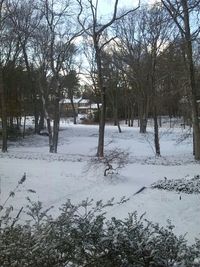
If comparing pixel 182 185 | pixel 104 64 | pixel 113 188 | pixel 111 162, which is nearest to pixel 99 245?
pixel 182 185

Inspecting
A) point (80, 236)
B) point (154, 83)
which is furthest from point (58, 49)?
point (80, 236)

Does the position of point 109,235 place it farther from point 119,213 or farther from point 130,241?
point 119,213

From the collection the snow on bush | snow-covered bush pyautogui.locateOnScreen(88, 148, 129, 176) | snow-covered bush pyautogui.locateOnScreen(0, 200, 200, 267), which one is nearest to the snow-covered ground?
snow-covered bush pyautogui.locateOnScreen(88, 148, 129, 176)

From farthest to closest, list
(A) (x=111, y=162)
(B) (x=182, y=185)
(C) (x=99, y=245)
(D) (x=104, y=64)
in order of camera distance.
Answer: (D) (x=104, y=64) < (A) (x=111, y=162) < (B) (x=182, y=185) < (C) (x=99, y=245)

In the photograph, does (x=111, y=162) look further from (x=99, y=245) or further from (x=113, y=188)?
(x=99, y=245)

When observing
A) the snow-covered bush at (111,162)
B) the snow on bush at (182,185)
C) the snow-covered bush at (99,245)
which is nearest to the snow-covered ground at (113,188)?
the snow-covered bush at (111,162)

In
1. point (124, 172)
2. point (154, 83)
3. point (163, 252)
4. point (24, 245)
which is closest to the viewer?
point (24, 245)

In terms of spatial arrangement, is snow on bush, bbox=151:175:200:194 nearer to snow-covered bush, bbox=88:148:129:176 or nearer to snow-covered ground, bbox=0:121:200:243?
snow-covered ground, bbox=0:121:200:243

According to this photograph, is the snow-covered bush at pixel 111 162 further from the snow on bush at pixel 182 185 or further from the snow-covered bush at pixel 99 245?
the snow-covered bush at pixel 99 245

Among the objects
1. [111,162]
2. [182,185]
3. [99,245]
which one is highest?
[99,245]

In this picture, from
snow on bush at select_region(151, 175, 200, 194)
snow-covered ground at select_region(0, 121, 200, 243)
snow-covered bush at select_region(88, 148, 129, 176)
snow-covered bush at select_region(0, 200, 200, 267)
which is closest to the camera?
snow-covered bush at select_region(0, 200, 200, 267)

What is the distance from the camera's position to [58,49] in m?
31.9

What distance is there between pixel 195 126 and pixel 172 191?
9.44m

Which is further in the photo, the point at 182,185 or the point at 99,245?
the point at 182,185
